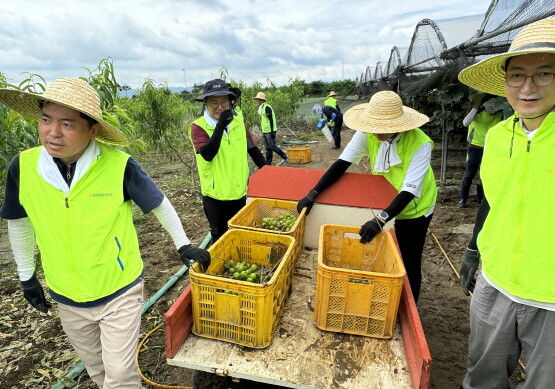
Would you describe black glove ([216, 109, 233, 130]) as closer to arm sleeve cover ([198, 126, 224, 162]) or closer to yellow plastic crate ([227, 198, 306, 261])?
arm sleeve cover ([198, 126, 224, 162])

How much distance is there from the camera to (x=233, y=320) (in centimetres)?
172

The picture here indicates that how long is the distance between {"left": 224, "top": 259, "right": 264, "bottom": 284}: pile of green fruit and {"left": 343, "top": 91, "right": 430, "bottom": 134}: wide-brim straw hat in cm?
122

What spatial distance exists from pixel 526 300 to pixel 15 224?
258 cm

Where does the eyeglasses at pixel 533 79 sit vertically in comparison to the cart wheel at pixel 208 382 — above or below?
above

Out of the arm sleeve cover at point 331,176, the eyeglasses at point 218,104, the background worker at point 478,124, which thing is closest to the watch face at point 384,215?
the arm sleeve cover at point 331,176

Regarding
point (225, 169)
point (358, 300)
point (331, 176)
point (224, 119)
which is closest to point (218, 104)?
point (224, 119)

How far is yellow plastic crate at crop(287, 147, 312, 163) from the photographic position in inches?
413

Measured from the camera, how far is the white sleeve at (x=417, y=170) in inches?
94.8

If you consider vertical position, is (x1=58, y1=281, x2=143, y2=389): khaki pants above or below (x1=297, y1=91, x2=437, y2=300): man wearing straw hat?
below

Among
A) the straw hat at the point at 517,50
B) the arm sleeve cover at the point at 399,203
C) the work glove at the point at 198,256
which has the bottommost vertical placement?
the work glove at the point at 198,256

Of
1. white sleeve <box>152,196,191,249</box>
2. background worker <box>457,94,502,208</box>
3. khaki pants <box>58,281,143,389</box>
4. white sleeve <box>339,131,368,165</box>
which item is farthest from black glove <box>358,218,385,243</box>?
background worker <box>457,94,502,208</box>

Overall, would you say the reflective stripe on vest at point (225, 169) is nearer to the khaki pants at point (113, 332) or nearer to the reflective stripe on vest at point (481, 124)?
the khaki pants at point (113, 332)

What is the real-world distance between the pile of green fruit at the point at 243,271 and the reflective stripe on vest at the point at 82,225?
1.99 ft

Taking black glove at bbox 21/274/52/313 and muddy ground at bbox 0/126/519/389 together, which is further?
muddy ground at bbox 0/126/519/389
